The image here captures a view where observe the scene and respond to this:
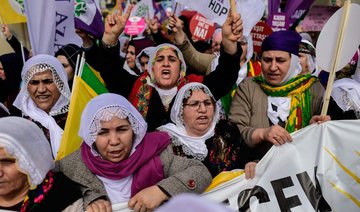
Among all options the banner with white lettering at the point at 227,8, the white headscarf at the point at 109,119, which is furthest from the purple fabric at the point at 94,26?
the white headscarf at the point at 109,119

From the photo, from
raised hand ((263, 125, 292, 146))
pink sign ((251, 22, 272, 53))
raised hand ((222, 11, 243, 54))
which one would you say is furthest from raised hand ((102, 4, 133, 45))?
pink sign ((251, 22, 272, 53))

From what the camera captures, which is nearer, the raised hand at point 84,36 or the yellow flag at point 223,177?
the yellow flag at point 223,177

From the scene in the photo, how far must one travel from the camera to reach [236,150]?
312 centimetres

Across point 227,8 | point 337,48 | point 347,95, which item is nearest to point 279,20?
point 227,8

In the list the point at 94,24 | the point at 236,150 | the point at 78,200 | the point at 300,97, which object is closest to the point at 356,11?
the point at 300,97

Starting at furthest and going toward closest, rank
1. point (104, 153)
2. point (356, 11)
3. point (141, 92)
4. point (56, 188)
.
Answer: point (141, 92), point (356, 11), point (104, 153), point (56, 188)

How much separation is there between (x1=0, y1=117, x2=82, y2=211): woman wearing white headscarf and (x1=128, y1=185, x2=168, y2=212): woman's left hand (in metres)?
0.27

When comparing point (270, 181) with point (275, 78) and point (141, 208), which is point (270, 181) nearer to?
point (141, 208)

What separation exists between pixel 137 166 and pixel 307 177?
39.3 inches

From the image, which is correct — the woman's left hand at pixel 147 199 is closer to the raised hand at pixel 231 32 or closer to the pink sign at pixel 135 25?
the raised hand at pixel 231 32

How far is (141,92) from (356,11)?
1.77 metres

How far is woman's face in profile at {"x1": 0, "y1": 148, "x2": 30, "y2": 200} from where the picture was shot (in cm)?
224

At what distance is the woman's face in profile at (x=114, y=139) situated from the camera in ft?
8.22

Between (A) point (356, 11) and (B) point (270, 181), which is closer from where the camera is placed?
(B) point (270, 181)
